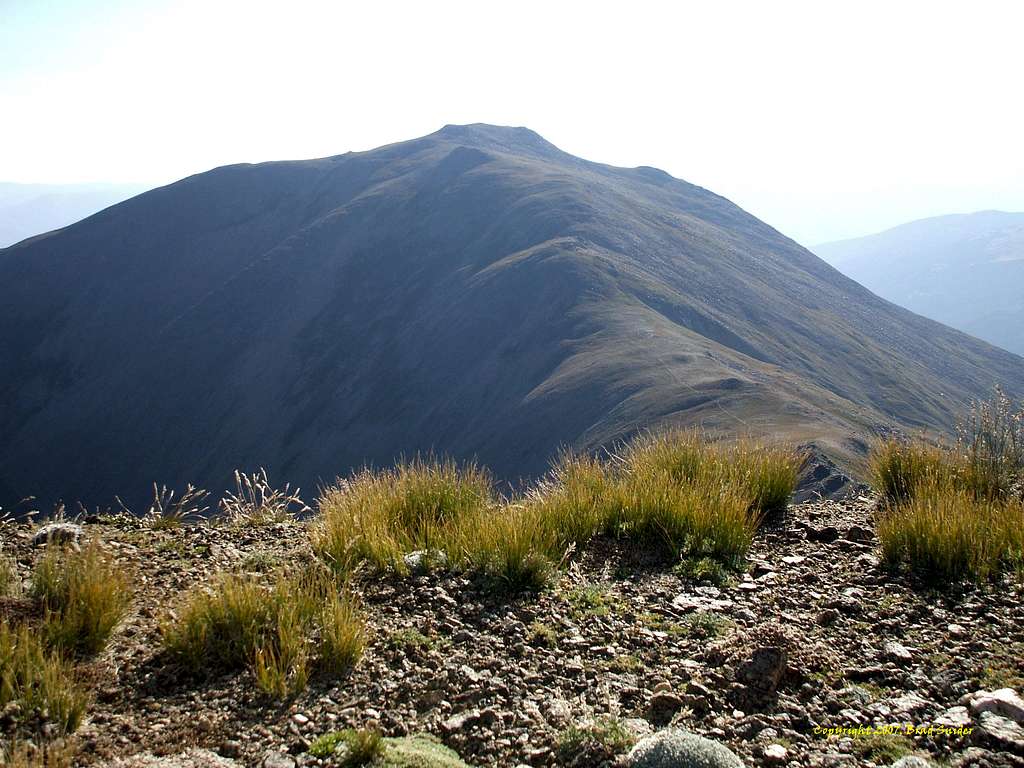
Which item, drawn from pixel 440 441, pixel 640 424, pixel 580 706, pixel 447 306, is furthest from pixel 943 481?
pixel 447 306

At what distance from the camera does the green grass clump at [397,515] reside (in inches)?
196

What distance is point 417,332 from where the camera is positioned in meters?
63.4

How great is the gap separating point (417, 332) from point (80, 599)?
59900 mm

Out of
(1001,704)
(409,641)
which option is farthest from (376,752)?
(1001,704)

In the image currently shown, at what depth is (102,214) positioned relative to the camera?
→ 90250mm

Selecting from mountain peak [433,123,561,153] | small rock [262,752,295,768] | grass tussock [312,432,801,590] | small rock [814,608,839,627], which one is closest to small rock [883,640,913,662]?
small rock [814,608,839,627]

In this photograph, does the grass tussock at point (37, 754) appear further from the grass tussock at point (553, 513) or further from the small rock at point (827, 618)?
the small rock at point (827, 618)

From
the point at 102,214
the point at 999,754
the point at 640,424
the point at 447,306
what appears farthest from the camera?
the point at 102,214

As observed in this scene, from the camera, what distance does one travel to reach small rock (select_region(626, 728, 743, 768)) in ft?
9.66

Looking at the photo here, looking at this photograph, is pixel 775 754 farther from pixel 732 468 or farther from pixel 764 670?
pixel 732 468

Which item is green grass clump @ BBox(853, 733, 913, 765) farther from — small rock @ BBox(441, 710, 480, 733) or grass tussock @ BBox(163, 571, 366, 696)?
grass tussock @ BBox(163, 571, 366, 696)

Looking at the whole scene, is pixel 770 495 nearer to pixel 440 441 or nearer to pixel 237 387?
pixel 440 441

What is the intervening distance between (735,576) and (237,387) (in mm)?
65963

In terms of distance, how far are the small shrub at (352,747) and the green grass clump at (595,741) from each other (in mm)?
760
